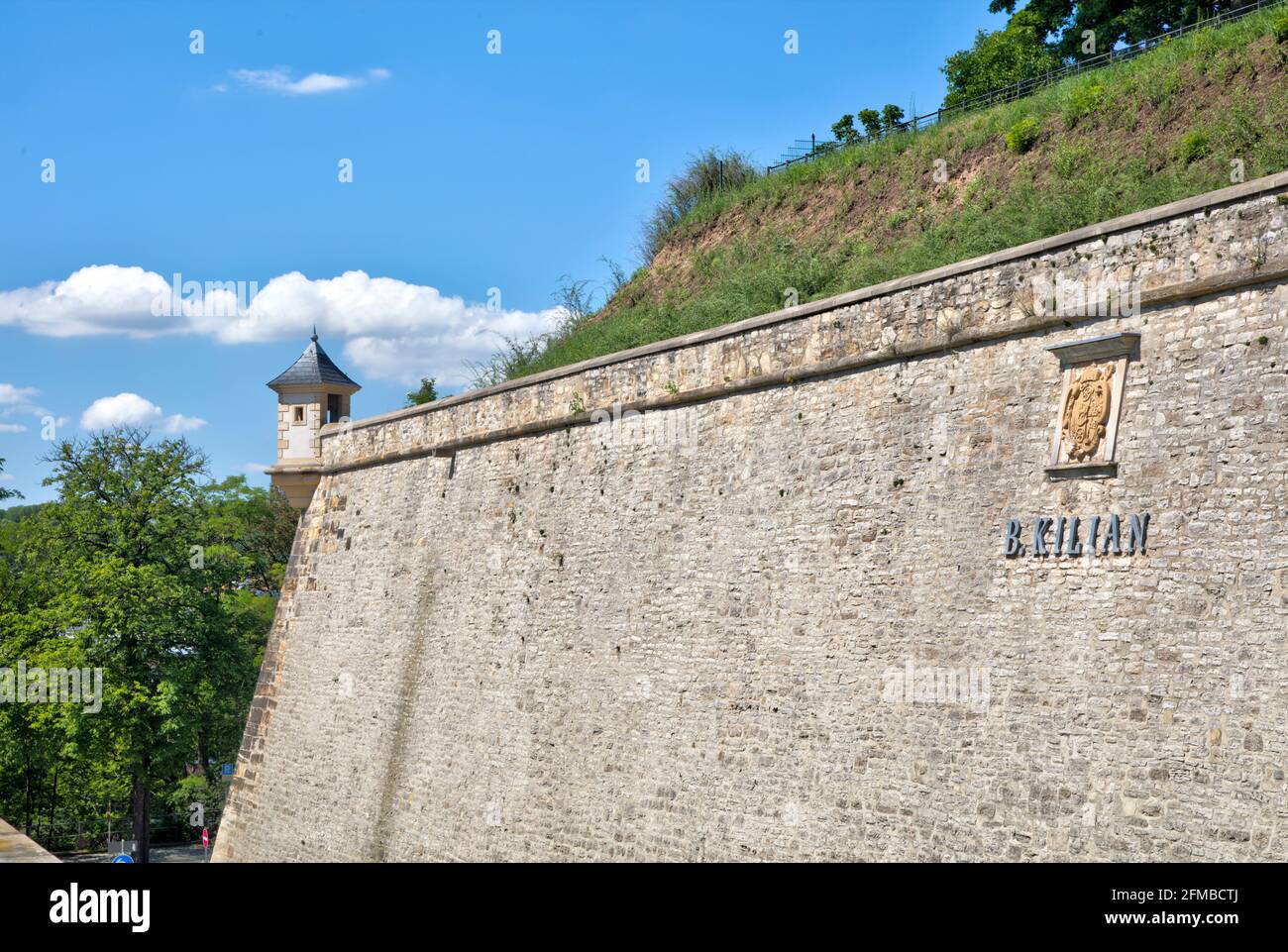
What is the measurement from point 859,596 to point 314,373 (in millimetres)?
13769

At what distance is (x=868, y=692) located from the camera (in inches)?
473

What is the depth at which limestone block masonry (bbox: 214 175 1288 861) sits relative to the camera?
9508 millimetres

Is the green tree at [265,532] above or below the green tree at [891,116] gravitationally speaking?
below

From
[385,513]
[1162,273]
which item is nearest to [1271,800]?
[1162,273]

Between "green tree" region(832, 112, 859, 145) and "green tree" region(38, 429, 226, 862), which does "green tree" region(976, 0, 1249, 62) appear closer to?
"green tree" region(832, 112, 859, 145)

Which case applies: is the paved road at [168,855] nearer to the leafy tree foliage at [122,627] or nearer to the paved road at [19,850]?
the leafy tree foliage at [122,627]

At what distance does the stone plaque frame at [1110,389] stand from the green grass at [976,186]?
5.96m

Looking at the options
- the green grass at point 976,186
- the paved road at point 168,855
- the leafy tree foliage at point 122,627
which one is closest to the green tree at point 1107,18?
the green grass at point 976,186

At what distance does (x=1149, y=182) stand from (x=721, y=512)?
23.1 feet

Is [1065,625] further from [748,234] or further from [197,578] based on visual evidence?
[197,578]

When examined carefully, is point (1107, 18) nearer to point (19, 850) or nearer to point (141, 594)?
point (141, 594)

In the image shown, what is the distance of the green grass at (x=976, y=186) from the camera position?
55.9 feet

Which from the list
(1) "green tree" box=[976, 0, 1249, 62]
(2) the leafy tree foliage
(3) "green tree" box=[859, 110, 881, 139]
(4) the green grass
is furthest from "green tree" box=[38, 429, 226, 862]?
(1) "green tree" box=[976, 0, 1249, 62]

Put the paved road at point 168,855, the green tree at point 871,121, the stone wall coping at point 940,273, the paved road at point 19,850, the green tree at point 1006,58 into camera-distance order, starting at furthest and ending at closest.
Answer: the paved road at point 168,855 → the green tree at point 1006,58 → the green tree at point 871,121 → the stone wall coping at point 940,273 → the paved road at point 19,850
